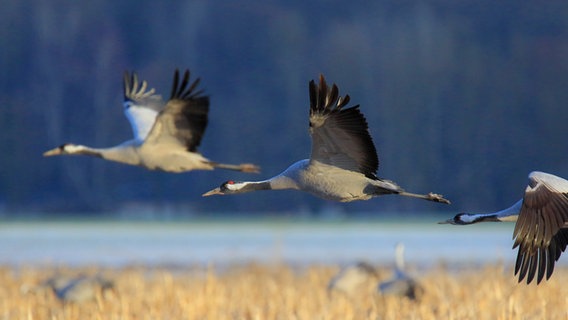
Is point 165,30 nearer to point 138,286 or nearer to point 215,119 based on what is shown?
point 215,119

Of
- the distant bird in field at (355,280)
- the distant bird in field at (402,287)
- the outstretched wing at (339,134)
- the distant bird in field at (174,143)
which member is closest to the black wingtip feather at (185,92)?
the distant bird in field at (174,143)

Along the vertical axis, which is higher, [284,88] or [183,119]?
[284,88]

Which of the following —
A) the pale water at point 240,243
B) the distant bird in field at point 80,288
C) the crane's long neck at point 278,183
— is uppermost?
the crane's long neck at point 278,183

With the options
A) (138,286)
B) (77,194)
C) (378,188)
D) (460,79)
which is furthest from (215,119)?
(378,188)

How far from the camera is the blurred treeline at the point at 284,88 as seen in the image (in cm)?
2828

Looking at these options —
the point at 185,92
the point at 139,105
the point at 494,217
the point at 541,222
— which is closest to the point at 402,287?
the point at 185,92

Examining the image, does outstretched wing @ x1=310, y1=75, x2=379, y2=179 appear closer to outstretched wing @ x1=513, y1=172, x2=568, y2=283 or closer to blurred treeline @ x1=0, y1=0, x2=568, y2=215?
outstretched wing @ x1=513, y1=172, x2=568, y2=283

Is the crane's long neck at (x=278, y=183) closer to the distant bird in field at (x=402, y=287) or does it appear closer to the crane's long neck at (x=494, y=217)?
the crane's long neck at (x=494, y=217)

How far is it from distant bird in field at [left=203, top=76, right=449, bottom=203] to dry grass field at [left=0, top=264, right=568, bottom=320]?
4.39 feet

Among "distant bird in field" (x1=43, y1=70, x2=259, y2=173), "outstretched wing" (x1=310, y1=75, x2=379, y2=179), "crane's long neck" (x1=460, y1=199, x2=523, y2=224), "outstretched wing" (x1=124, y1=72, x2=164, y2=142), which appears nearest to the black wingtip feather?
"distant bird in field" (x1=43, y1=70, x2=259, y2=173)

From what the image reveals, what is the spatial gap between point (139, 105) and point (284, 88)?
20958 mm

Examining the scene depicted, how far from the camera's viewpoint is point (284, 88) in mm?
29953

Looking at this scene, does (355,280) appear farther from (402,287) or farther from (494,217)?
(494,217)

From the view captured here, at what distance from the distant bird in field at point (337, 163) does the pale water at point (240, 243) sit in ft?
17.9
